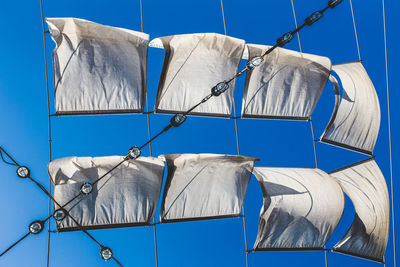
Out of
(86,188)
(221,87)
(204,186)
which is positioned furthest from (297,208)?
(86,188)

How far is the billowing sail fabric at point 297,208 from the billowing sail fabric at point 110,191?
2.34m

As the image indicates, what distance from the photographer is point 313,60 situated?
7.80m

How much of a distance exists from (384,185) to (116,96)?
21.4ft

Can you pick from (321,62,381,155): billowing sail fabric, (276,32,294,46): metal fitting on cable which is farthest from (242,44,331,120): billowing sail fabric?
(276,32,294,46): metal fitting on cable

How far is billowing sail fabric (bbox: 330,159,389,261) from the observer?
26.1 ft

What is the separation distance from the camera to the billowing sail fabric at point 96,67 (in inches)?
249

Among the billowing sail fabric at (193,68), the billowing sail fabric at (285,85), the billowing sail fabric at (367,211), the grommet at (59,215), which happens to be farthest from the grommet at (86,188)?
the billowing sail fabric at (367,211)

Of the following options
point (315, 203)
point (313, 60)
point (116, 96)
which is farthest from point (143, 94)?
point (315, 203)

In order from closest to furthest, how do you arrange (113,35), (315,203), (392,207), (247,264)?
1. (113,35)
2. (247,264)
3. (315,203)
4. (392,207)

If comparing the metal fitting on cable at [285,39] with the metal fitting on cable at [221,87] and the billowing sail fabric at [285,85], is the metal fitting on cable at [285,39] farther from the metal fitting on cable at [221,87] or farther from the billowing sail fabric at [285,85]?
the billowing sail fabric at [285,85]

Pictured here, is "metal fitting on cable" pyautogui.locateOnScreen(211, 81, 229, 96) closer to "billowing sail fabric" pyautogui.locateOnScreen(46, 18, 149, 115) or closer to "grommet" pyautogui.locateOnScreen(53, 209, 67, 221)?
"billowing sail fabric" pyautogui.locateOnScreen(46, 18, 149, 115)

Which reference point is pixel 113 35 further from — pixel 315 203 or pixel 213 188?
pixel 315 203

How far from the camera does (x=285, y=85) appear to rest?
7.91 m

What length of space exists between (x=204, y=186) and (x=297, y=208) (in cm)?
220
